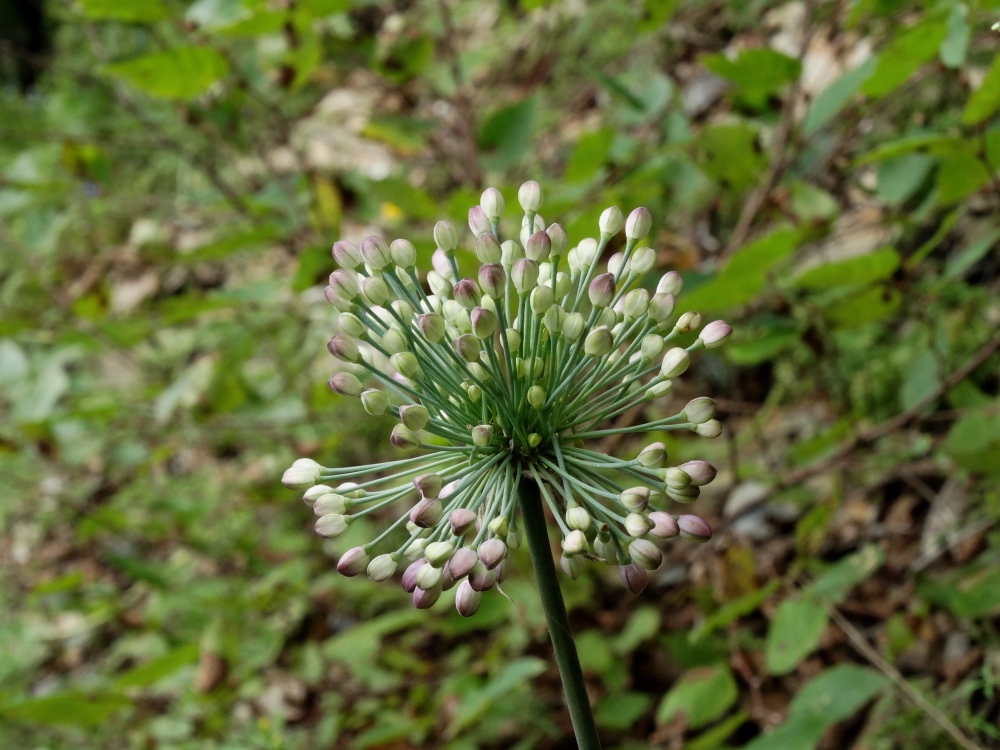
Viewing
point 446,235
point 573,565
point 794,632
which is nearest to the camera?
point 573,565

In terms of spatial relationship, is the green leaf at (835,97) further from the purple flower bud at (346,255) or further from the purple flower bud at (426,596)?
the purple flower bud at (426,596)

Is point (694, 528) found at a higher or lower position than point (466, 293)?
lower

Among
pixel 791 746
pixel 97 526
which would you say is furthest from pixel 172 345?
pixel 791 746

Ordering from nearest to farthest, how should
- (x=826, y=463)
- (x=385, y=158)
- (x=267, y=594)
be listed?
(x=826, y=463) → (x=267, y=594) → (x=385, y=158)

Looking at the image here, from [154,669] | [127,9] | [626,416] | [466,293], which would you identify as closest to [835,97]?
[626,416]

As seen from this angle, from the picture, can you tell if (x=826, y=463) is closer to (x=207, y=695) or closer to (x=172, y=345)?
(x=207, y=695)

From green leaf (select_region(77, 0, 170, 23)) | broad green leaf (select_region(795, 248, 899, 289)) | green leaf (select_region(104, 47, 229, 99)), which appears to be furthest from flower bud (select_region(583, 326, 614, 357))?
green leaf (select_region(77, 0, 170, 23))

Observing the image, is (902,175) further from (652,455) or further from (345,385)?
(345,385)
